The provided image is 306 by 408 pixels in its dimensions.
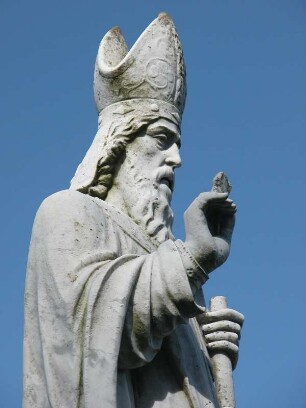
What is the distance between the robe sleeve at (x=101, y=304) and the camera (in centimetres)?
844

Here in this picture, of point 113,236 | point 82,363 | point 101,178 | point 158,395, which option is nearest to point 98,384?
point 82,363

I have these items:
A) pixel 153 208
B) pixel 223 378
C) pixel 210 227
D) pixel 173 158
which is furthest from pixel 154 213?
pixel 223 378

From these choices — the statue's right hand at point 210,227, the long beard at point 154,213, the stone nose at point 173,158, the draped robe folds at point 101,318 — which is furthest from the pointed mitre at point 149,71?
the statue's right hand at point 210,227

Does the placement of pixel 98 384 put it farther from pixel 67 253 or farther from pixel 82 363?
pixel 67 253

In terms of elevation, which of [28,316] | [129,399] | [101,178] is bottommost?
[129,399]

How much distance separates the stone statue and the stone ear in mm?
291

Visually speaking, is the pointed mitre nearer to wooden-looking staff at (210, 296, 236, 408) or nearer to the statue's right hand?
the statue's right hand

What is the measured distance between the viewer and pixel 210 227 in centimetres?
908

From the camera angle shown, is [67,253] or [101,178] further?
[101,178]

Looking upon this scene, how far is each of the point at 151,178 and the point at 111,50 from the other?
157 cm

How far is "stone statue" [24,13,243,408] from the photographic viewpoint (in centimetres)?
851

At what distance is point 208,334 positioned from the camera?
382 inches

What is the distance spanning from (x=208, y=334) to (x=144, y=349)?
3.70ft

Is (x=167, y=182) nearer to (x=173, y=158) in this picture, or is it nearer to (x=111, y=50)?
(x=173, y=158)
